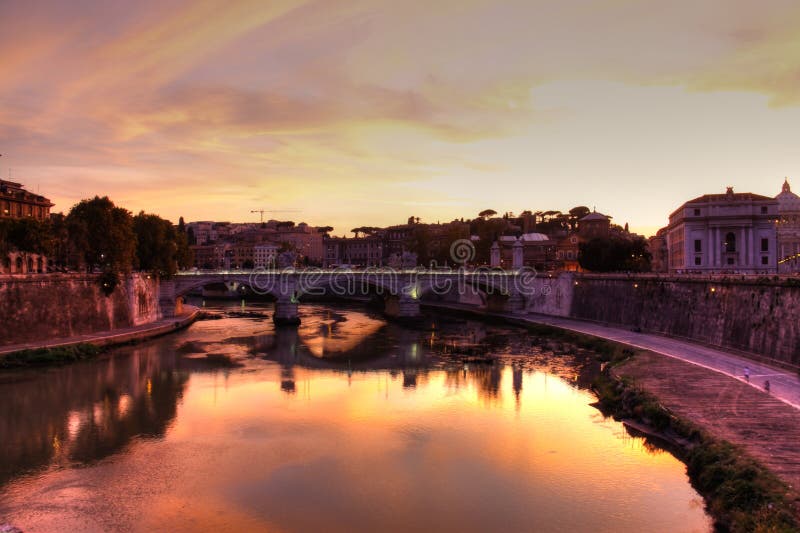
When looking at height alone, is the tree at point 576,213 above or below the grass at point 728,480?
above

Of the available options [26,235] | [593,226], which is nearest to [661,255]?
[593,226]

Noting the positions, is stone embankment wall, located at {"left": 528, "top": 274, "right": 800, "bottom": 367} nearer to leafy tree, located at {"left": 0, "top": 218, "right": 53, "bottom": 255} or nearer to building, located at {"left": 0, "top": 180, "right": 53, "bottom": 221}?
leafy tree, located at {"left": 0, "top": 218, "right": 53, "bottom": 255}

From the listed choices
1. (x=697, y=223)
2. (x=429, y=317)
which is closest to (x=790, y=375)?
(x=697, y=223)

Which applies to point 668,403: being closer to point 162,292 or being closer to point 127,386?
point 127,386

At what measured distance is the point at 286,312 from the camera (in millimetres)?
49438

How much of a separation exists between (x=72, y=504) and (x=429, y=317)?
45.0 m

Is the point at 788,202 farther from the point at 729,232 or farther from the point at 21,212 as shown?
the point at 21,212

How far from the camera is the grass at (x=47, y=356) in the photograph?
93.5 ft

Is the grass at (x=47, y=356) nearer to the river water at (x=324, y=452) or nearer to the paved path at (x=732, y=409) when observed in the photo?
the river water at (x=324, y=452)

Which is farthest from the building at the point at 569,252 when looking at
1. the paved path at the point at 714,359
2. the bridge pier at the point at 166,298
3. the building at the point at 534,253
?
the bridge pier at the point at 166,298

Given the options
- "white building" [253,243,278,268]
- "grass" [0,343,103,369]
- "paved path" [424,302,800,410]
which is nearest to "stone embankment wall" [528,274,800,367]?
"paved path" [424,302,800,410]

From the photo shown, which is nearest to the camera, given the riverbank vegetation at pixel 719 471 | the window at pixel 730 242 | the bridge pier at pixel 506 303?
the riverbank vegetation at pixel 719 471

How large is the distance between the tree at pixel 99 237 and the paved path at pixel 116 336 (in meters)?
4.50

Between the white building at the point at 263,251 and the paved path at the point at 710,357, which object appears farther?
the white building at the point at 263,251
